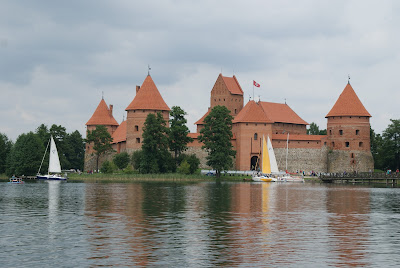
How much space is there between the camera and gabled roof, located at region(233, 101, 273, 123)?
6888 centimetres

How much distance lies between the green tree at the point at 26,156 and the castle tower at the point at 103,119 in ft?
55.8

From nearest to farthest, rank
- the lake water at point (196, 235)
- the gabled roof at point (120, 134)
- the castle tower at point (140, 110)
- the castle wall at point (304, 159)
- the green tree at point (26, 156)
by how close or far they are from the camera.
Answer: the lake water at point (196, 235) < the green tree at point (26, 156) < the castle tower at point (140, 110) < the castle wall at point (304, 159) < the gabled roof at point (120, 134)

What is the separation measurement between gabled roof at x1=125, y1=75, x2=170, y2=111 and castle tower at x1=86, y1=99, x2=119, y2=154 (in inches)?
472

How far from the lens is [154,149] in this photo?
59531 millimetres

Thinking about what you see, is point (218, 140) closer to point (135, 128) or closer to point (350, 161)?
point (135, 128)

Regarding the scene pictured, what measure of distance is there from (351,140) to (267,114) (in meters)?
10.8

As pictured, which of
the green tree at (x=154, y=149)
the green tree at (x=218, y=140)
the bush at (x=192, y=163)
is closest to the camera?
the green tree at (x=154, y=149)

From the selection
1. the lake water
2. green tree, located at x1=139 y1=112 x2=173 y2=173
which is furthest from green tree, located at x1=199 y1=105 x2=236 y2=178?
the lake water

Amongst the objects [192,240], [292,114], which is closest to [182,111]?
[292,114]

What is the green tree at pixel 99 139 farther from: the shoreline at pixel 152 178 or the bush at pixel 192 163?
the bush at pixel 192 163

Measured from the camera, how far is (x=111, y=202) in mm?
28328

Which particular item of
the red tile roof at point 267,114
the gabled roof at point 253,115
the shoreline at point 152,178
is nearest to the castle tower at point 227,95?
the red tile roof at point 267,114

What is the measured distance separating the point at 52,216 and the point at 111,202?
6623 millimetres

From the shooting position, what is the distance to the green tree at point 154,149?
5891 cm
